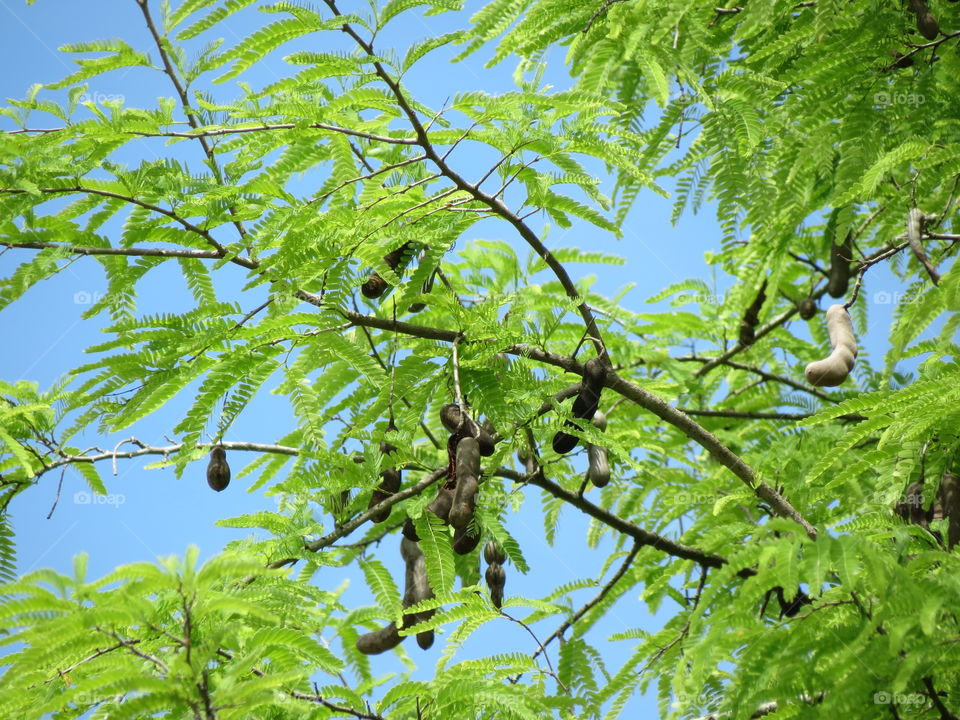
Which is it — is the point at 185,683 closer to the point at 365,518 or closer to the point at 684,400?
the point at 365,518

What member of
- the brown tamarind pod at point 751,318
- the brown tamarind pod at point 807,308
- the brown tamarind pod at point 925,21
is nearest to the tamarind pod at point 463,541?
the brown tamarind pod at point 925,21

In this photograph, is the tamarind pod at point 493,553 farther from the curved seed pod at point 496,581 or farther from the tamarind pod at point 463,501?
the tamarind pod at point 463,501

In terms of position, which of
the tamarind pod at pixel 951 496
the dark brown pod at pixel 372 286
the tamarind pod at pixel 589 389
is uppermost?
the dark brown pod at pixel 372 286

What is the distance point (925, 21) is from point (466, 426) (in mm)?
2571

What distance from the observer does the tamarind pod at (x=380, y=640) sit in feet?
12.7

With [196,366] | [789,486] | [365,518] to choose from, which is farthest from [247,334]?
[789,486]

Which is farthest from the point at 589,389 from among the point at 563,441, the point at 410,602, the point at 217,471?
the point at 217,471

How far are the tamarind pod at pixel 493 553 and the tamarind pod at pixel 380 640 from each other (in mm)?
456

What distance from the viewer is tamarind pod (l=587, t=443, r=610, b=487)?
147 inches

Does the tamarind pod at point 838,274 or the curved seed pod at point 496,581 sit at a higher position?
the tamarind pod at point 838,274

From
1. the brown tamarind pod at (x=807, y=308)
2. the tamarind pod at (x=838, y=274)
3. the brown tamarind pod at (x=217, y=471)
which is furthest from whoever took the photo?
the brown tamarind pod at (x=807, y=308)

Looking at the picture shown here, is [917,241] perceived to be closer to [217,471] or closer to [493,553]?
[493,553]

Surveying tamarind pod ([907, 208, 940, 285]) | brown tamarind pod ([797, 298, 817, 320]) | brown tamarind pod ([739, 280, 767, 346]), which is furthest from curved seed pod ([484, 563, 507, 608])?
brown tamarind pod ([797, 298, 817, 320])

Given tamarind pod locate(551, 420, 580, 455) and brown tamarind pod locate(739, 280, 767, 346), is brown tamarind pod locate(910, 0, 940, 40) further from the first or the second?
tamarind pod locate(551, 420, 580, 455)
